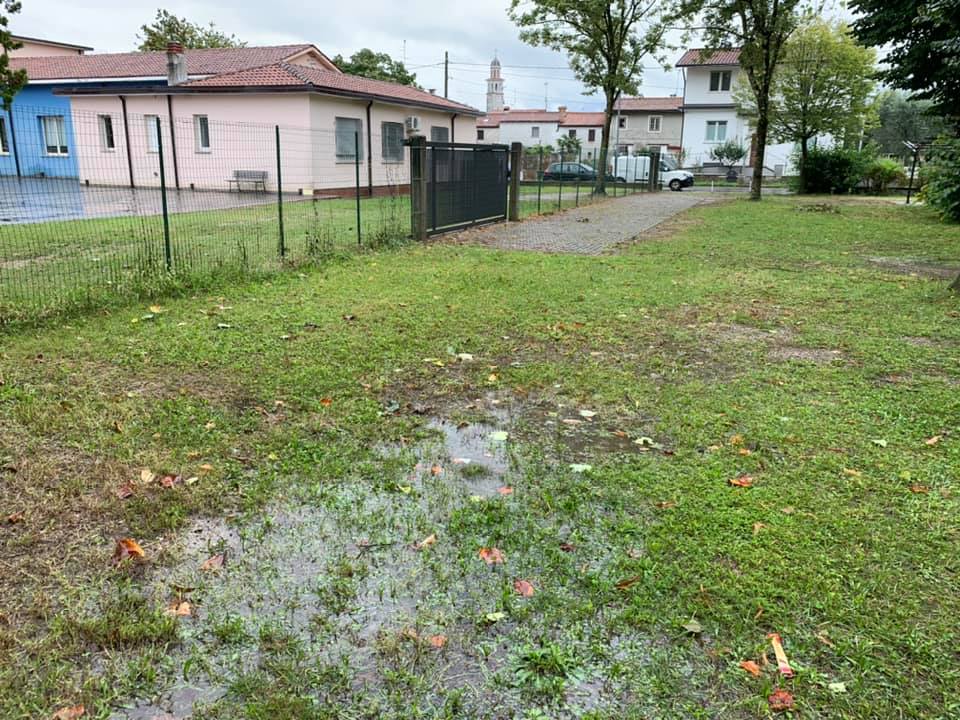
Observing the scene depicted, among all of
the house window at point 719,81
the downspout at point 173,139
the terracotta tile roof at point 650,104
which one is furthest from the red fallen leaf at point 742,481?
the terracotta tile roof at point 650,104

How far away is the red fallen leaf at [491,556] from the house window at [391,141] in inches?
972

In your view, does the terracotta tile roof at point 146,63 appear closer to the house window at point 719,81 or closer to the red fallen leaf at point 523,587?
the house window at point 719,81

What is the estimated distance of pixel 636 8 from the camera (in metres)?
28.6

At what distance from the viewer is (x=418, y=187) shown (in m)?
12.8

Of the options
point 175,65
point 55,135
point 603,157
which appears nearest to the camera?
point 175,65

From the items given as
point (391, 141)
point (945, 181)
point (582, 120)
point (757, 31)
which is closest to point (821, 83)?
Result: point (757, 31)

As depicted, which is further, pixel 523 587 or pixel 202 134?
pixel 202 134

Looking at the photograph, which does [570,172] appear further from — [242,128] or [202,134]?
[202,134]

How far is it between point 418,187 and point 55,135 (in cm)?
2061

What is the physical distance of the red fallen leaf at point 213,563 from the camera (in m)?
2.88

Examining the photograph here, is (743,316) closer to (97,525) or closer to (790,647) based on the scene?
(790,647)

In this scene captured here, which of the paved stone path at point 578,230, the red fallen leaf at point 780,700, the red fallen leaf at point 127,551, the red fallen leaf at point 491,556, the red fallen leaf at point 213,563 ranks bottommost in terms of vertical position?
the red fallen leaf at point 780,700

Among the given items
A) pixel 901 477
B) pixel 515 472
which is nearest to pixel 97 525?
pixel 515 472

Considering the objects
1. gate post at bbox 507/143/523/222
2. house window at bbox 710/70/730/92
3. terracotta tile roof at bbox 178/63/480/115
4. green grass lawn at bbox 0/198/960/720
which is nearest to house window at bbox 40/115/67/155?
terracotta tile roof at bbox 178/63/480/115
